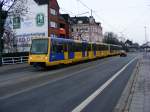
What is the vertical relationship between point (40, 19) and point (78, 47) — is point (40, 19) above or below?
above

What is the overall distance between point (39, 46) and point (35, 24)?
143 feet

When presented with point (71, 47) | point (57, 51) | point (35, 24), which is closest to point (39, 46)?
point (57, 51)

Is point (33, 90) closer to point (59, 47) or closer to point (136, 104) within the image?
point (136, 104)

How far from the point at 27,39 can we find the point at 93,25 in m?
77.3

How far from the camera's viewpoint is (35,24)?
249 ft

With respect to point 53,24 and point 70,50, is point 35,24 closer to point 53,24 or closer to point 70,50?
point 53,24

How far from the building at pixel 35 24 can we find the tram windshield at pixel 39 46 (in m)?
40.8

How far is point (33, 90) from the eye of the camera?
16.4 m

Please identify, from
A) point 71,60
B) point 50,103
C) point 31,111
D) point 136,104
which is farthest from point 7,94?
point 71,60

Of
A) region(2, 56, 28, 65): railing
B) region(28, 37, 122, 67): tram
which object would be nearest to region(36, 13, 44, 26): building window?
region(2, 56, 28, 65): railing

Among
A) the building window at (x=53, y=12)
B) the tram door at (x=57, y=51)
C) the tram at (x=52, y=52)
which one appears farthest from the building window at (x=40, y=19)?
the tram door at (x=57, y=51)

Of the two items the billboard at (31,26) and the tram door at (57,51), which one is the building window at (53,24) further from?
the tram door at (57,51)

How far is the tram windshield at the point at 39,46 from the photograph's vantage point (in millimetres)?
32375

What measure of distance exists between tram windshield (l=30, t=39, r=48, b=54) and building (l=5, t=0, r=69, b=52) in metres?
40.8
